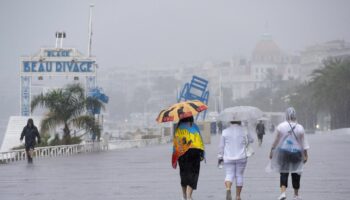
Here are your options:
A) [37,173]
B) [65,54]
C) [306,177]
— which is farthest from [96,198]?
[65,54]

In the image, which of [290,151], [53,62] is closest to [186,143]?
[290,151]

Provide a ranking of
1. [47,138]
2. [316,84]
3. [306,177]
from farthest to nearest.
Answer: [316,84] < [47,138] < [306,177]

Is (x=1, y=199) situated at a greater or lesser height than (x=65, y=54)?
lesser

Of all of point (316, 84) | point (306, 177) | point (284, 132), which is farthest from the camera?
point (316, 84)

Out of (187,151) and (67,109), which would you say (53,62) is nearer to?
(67,109)

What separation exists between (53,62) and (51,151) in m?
17.2

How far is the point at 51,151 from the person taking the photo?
38.1m

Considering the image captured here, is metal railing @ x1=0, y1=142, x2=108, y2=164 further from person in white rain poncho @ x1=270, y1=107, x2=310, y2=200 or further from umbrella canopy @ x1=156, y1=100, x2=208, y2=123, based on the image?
person in white rain poncho @ x1=270, y1=107, x2=310, y2=200

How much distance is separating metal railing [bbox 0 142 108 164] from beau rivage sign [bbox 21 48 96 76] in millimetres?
8825

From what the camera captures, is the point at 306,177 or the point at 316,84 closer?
the point at 306,177

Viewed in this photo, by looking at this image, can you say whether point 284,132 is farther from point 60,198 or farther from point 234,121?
point 60,198

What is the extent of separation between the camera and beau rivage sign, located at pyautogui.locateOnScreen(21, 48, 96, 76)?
178 ft

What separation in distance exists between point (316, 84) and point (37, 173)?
64.8m

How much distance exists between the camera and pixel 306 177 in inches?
810
